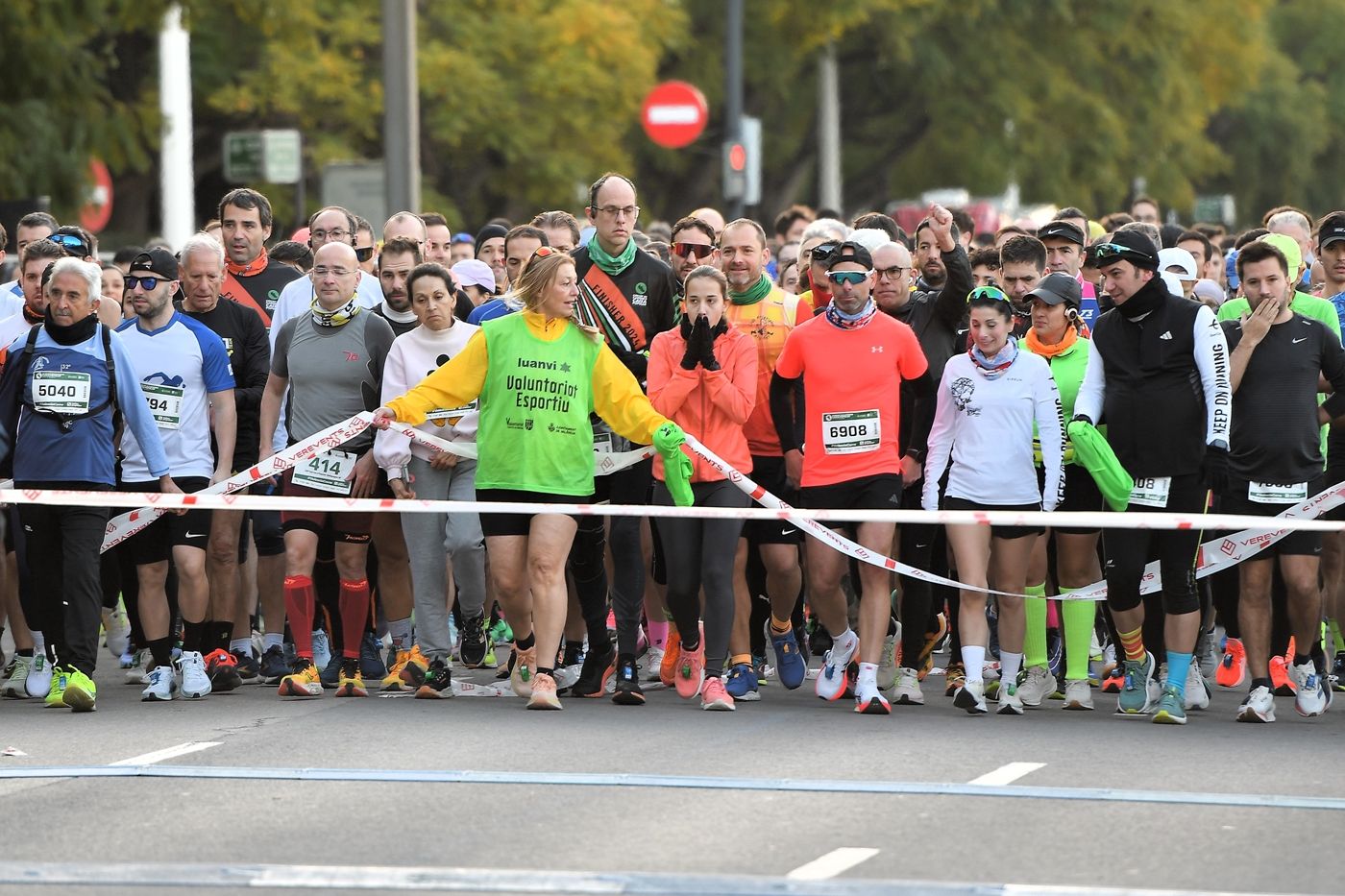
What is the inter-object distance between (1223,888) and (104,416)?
5.88 m

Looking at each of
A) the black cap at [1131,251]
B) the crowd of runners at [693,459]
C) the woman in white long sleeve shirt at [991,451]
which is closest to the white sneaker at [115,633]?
the crowd of runners at [693,459]

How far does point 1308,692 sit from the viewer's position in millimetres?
11508

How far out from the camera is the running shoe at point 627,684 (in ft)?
39.0

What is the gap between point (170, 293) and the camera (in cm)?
1228

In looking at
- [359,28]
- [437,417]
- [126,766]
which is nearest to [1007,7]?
[359,28]

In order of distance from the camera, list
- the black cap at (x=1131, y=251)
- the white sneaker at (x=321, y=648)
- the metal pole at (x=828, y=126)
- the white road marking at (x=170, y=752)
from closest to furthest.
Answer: the white road marking at (x=170, y=752) → the black cap at (x=1131, y=251) → the white sneaker at (x=321, y=648) → the metal pole at (x=828, y=126)

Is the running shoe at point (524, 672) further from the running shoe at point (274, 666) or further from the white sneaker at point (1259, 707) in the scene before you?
the white sneaker at point (1259, 707)

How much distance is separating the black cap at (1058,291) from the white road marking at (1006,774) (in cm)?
250

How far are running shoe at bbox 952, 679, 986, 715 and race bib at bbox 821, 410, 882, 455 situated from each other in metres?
1.09

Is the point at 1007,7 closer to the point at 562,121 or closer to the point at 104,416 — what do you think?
the point at 562,121

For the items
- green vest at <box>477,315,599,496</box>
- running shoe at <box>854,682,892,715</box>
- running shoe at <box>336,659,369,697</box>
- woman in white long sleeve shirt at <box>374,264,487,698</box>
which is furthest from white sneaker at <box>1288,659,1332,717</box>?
running shoe at <box>336,659,369,697</box>

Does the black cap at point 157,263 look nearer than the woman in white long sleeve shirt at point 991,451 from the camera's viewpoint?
No

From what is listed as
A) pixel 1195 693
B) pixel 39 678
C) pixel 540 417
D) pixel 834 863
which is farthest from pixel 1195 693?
pixel 39 678

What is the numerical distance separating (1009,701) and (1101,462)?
1197 mm
